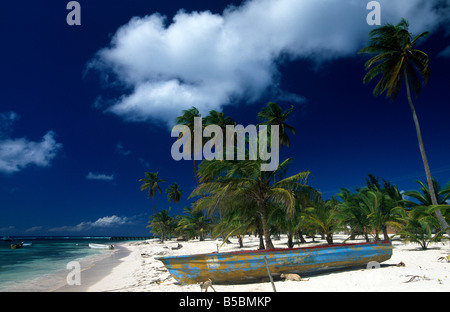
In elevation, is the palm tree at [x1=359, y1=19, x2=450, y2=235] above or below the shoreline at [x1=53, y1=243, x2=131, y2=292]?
above

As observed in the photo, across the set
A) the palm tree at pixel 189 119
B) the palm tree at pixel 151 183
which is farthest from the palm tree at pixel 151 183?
the palm tree at pixel 189 119

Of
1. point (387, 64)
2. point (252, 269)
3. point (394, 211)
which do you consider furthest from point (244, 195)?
point (387, 64)

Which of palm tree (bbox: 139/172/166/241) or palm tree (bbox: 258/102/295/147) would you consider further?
palm tree (bbox: 139/172/166/241)

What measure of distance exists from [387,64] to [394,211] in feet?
32.0

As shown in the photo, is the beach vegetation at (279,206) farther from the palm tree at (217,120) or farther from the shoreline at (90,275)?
the palm tree at (217,120)

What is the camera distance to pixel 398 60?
51.4 ft

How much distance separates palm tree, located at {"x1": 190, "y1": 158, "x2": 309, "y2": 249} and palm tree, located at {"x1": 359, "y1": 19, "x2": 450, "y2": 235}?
31.5ft

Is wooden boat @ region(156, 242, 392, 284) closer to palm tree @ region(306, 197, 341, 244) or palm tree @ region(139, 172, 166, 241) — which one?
palm tree @ region(306, 197, 341, 244)

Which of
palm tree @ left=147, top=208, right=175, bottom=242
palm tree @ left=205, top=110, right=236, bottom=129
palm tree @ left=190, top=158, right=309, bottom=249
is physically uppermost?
palm tree @ left=205, top=110, right=236, bottom=129

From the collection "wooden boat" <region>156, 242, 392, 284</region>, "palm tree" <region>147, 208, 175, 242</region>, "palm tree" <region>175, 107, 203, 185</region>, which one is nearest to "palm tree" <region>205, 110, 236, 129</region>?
"palm tree" <region>175, 107, 203, 185</region>

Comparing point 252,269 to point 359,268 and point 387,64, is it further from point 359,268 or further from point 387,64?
point 387,64

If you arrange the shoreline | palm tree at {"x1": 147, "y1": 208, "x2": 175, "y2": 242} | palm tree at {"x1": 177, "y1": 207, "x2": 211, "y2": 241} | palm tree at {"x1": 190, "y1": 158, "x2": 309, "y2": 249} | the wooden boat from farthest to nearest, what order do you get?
palm tree at {"x1": 147, "y1": 208, "x2": 175, "y2": 242}
palm tree at {"x1": 177, "y1": 207, "x2": 211, "y2": 241}
palm tree at {"x1": 190, "y1": 158, "x2": 309, "y2": 249}
the shoreline
the wooden boat

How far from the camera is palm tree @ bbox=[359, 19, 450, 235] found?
1521cm
